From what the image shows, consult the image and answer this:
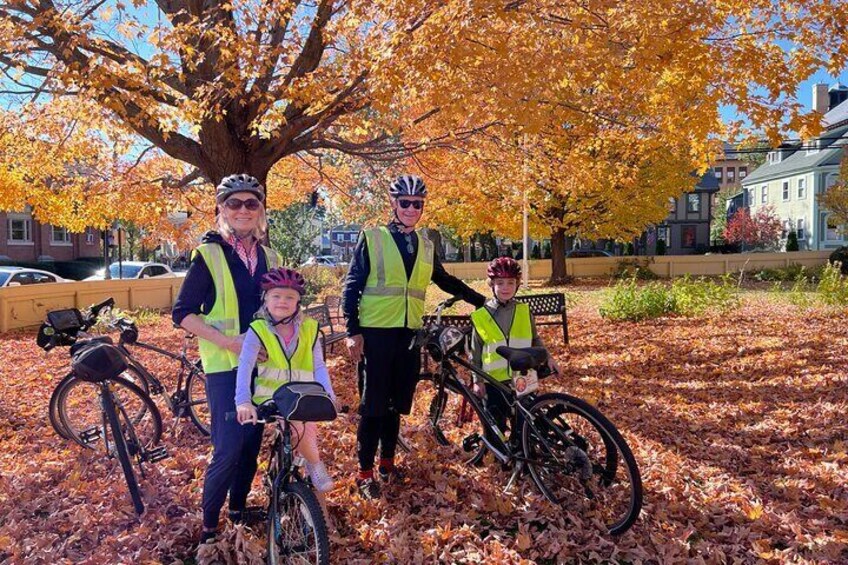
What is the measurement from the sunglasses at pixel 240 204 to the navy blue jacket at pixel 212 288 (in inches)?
6.6

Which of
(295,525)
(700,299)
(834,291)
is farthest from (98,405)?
(834,291)

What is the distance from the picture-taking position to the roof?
41.0 metres

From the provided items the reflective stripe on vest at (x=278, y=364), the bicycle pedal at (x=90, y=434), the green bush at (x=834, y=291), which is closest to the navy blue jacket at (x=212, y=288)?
the reflective stripe on vest at (x=278, y=364)

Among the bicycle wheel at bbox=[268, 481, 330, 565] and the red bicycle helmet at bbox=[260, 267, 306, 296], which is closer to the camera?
the bicycle wheel at bbox=[268, 481, 330, 565]

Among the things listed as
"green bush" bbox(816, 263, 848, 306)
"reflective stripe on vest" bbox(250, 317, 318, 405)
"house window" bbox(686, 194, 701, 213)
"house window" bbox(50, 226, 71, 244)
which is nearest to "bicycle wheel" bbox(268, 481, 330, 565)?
"reflective stripe on vest" bbox(250, 317, 318, 405)

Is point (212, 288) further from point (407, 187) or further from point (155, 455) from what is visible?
point (155, 455)

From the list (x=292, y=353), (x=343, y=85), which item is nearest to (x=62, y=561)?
(x=292, y=353)

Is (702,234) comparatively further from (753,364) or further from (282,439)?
(282,439)

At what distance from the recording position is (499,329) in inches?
160

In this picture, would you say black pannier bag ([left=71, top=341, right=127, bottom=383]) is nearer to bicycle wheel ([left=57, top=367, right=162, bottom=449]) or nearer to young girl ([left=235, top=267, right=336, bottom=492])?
bicycle wheel ([left=57, top=367, right=162, bottom=449])

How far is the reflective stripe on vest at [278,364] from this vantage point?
298cm

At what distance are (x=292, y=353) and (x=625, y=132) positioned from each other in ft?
30.4

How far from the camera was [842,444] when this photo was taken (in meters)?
4.71

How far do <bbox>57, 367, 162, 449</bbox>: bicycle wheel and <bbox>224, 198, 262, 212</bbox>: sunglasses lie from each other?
82.4 inches
